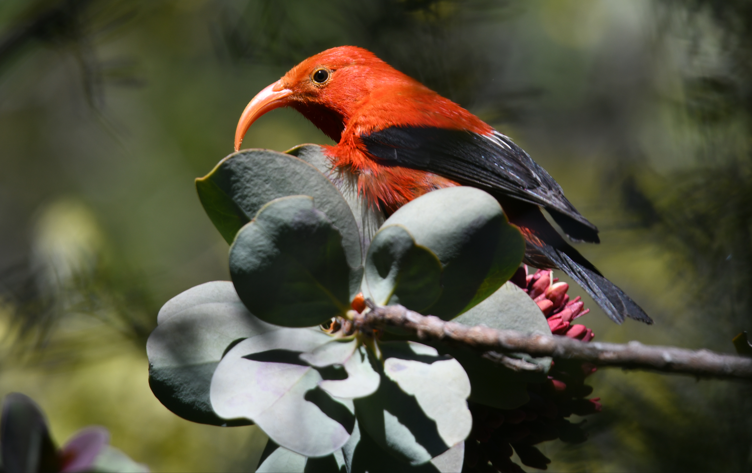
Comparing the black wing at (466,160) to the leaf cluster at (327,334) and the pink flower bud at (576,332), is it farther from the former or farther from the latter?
the leaf cluster at (327,334)

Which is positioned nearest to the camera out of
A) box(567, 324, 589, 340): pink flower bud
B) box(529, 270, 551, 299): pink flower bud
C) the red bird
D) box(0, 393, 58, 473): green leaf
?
box(0, 393, 58, 473): green leaf

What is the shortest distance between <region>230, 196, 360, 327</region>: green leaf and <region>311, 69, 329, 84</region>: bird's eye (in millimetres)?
1552

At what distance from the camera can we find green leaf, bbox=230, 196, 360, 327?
54 centimetres

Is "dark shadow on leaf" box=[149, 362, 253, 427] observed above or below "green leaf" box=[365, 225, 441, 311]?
below

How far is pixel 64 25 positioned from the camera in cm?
181

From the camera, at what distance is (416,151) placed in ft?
5.41

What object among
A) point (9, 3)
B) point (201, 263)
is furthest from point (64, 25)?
point (201, 263)

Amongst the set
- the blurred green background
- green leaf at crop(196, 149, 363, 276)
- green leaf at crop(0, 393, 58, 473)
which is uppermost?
green leaf at crop(196, 149, 363, 276)

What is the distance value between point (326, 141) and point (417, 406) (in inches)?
88.9

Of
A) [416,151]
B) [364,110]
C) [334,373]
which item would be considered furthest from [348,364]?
[364,110]

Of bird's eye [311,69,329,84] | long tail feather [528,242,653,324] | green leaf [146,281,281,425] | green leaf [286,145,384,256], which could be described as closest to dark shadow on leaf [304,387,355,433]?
green leaf [146,281,281,425]

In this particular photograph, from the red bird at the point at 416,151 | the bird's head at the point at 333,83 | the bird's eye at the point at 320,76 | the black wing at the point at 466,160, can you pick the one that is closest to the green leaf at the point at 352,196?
the red bird at the point at 416,151

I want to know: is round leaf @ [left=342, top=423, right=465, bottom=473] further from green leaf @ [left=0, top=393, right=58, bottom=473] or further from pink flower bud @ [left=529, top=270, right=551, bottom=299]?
pink flower bud @ [left=529, top=270, right=551, bottom=299]

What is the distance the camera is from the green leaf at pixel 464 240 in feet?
1.87
